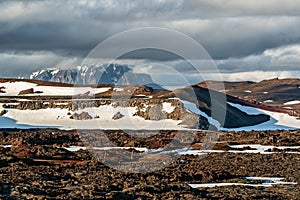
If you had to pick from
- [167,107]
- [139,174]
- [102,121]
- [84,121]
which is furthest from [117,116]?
[139,174]

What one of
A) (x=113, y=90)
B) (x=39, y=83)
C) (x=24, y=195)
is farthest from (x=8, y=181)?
(x=39, y=83)

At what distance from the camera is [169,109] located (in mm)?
82438

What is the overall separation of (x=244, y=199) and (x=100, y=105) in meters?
57.8

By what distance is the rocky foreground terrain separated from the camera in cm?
3089

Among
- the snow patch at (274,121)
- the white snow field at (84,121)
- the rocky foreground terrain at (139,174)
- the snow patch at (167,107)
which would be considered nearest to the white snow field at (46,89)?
the white snow field at (84,121)

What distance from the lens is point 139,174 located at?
130ft

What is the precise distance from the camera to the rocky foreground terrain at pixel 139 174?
30.9 m

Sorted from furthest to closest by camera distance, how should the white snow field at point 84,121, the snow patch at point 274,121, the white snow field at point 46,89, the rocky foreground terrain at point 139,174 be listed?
the white snow field at point 46,89, the snow patch at point 274,121, the white snow field at point 84,121, the rocky foreground terrain at point 139,174

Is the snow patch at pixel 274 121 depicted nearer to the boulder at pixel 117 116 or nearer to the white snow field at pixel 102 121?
the white snow field at pixel 102 121

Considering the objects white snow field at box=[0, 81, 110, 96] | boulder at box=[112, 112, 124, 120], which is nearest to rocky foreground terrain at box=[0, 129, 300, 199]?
boulder at box=[112, 112, 124, 120]

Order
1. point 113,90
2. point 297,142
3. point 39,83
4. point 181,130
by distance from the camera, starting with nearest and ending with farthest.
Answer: point 297,142
point 181,130
point 113,90
point 39,83

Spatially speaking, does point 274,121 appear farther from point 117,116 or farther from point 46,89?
point 46,89

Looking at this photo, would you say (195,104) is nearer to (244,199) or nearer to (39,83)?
(39,83)

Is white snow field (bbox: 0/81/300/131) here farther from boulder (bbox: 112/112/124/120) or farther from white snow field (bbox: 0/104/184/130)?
boulder (bbox: 112/112/124/120)
